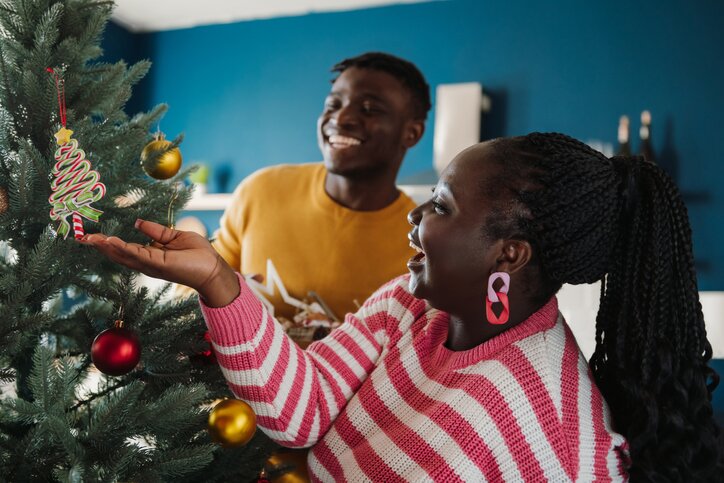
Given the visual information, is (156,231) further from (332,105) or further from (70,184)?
(332,105)

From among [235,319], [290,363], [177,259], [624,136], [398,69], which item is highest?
[398,69]

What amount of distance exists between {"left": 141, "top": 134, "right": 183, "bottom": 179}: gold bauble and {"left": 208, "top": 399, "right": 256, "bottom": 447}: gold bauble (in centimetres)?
35

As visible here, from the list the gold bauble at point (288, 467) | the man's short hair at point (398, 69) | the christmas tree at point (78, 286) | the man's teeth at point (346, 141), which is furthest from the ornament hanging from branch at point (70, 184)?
the man's short hair at point (398, 69)

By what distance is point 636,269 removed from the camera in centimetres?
100

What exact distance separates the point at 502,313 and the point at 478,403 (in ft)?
0.45

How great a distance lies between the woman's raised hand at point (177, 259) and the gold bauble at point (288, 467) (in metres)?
0.43

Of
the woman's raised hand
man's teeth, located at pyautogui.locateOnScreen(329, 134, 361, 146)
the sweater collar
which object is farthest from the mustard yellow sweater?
the woman's raised hand

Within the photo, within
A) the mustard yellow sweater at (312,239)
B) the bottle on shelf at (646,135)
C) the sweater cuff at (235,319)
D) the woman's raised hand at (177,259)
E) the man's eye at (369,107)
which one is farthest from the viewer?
the bottle on shelf at (646,135)

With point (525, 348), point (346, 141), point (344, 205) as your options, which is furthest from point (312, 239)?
point (525, 348)

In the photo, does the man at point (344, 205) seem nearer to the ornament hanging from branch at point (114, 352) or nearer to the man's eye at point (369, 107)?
the man's eye at point (369, 107)

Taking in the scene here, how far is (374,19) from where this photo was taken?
452 cm

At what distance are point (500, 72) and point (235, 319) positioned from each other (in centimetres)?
362

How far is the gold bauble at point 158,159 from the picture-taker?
3.32ft

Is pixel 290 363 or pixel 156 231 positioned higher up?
pixel 156 231
